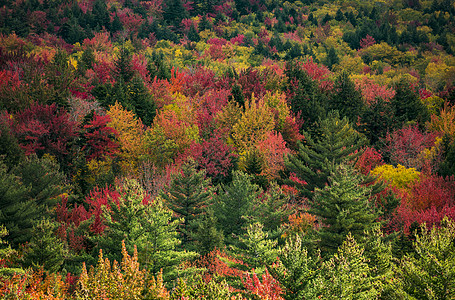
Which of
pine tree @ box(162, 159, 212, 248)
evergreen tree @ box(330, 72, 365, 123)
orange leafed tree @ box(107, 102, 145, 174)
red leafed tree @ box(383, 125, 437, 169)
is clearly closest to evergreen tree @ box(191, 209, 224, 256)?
pine tree @ box(162, 159, 212, 248)

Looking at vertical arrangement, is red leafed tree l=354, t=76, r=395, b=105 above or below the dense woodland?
below

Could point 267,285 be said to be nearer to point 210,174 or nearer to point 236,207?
point 236,207

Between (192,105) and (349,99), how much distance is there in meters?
22.0

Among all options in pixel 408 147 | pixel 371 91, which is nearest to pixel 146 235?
pixel 408 147

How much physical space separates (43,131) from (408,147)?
4097 cm

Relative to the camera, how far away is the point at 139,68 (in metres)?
66.6

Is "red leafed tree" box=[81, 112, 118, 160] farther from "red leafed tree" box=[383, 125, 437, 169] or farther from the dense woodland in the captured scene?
"red leafed tree" box=[383, 125, 437, 169]

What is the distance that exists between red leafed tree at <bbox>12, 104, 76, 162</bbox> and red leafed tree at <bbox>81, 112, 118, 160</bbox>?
1.83 m

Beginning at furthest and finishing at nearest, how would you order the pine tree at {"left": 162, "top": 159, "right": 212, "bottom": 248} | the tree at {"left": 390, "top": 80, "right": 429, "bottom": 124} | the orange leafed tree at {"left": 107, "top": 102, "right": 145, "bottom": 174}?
the tree at {"left": 390, "top": 80, "right": 429, "bottom": 124} → the orange leafed tree at {"left": 107, "top": 102, "right": 145, "bottom": 174} → the pine tree at {"left": 162, "top": 159, "right": 212, "bottom": 248}

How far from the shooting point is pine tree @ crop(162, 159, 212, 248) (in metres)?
32.1

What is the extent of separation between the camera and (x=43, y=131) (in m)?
43.4

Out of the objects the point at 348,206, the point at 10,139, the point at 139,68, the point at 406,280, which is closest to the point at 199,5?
the point at 139,68

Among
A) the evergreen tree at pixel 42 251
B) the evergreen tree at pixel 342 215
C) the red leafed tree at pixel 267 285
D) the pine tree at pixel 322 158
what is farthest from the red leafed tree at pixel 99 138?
the red leafed tree at pixel 267 285

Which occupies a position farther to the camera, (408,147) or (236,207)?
(408,147)
